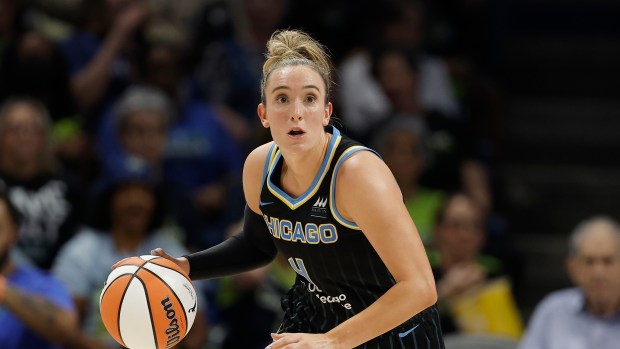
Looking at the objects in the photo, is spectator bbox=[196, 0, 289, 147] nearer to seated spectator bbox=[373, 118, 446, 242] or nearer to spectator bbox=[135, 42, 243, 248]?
spectator bbox=[135, 42, 243, 248]

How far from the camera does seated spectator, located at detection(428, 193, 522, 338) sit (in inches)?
262

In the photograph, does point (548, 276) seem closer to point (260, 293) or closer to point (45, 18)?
point (260, 293)

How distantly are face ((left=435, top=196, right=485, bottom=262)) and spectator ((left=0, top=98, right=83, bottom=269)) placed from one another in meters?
2.30

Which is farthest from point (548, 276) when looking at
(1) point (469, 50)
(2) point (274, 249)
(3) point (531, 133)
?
(2) point (274, 249)

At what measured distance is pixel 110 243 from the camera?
6.70 m

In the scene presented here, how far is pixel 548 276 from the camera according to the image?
8.23 meters

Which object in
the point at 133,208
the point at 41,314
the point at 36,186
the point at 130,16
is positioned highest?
the point at 130,16

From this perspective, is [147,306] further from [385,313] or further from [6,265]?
[6,265]

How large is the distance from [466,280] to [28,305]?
2.49 m

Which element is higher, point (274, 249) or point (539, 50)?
point (539, 50)

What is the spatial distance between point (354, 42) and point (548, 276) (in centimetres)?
244

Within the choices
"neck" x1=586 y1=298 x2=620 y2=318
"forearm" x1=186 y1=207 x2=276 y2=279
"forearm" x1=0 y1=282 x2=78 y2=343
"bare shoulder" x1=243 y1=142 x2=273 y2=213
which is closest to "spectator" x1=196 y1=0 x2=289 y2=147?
"forearm" x1=0 y1=282 x2=78 y2=343

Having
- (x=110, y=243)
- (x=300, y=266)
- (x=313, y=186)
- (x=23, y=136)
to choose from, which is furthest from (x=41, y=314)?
(x=313, y=186)

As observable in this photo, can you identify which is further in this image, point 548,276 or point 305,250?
point 548,276
